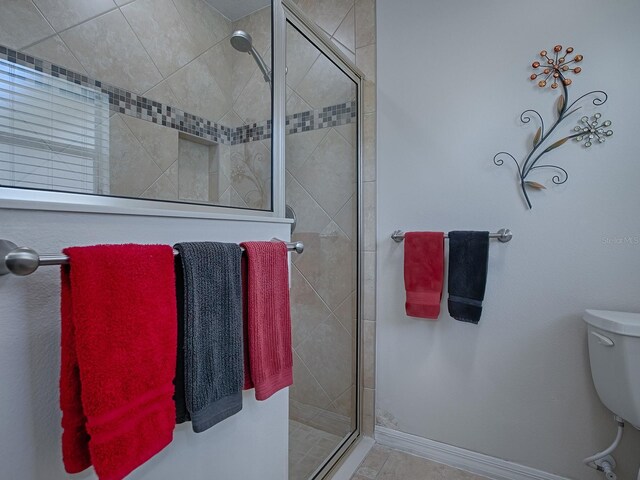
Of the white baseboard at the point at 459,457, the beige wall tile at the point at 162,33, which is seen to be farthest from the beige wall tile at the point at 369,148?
the white baseboard at the point at 459,457

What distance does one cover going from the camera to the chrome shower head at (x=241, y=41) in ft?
3.34

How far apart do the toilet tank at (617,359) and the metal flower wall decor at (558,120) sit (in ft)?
1.66

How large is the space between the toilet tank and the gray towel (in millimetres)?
1212

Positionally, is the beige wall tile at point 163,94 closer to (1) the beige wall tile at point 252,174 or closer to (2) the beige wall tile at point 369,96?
(1) the beige wall tile at point 252,174

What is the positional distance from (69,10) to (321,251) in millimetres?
1163

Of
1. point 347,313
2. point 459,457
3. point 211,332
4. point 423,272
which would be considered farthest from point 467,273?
point 211,332

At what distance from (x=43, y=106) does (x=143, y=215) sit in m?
0.51

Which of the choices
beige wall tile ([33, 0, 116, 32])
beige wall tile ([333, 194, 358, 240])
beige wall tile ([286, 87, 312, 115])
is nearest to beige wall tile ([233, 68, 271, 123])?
beige wall tile ([286, 87, 312, 115])

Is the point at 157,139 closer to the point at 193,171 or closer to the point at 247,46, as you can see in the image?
the point at 193,171

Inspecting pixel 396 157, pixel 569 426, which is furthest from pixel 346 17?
pixel 569 426

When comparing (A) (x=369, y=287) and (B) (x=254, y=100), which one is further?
(A) (x=369, y=287)

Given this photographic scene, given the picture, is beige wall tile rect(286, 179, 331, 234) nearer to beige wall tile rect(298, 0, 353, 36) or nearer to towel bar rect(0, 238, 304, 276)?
towel bar rect(0, 238, 304, 276)

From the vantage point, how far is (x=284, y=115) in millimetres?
1073

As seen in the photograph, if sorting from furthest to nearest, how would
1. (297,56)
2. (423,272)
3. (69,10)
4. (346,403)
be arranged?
1. (346,403)
2. (423,272)
3. (297,56)
4. (69,10)
